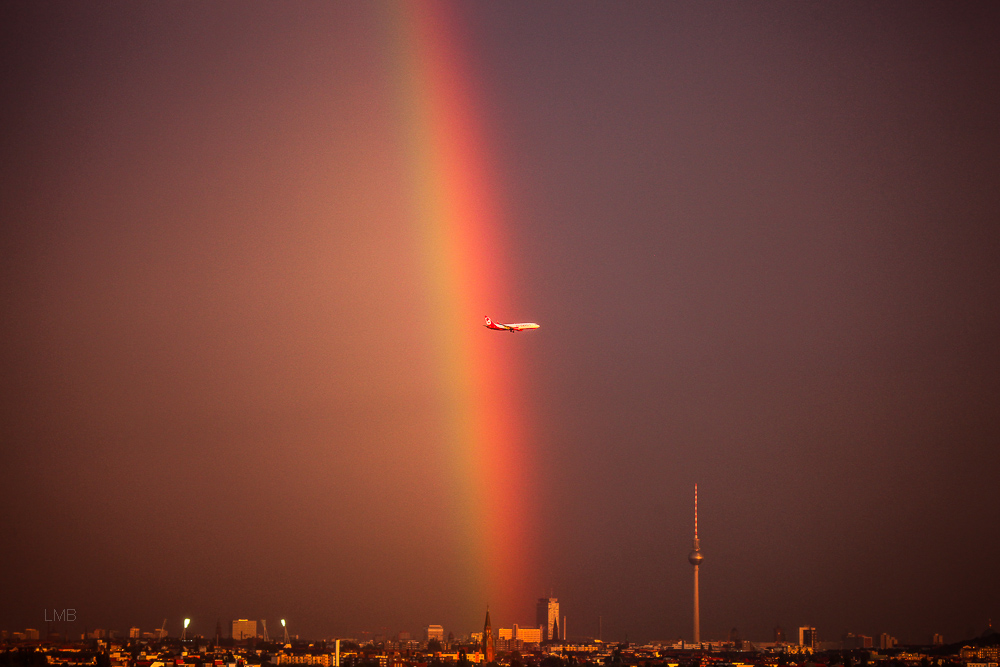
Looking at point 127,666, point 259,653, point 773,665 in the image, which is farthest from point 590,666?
point 127,666

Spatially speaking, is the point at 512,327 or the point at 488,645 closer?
the point at 512,327

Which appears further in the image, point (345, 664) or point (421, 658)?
point (421, 658)

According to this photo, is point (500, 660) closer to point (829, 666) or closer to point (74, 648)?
point (829, 666)

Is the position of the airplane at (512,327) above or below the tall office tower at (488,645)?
above

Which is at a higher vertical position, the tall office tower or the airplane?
the airplane

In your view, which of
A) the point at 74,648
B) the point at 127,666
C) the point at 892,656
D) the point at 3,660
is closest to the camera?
the point at 3,660

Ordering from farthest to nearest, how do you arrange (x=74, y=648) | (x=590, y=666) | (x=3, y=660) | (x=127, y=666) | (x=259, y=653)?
(x=259, y=653) < (x=590, y=666) < (x=74, y=648) < (x=127, y=666) < (x=3, y=660)

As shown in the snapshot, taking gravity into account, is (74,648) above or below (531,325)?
below

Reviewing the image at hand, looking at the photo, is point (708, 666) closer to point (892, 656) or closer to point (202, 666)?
point (892, 656)

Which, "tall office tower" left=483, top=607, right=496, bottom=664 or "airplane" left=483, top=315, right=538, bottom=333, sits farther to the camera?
"tall office tower" left=483, top=607, right=496, bottom=664

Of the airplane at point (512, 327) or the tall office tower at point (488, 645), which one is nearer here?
the airplane at point (512, 327)
